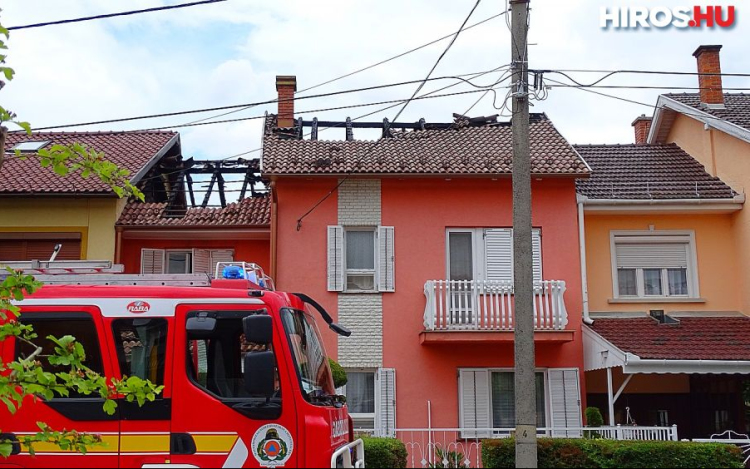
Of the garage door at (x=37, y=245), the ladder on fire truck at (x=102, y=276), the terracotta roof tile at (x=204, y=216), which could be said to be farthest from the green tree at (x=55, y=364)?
the garage door at (x=37, y=245)

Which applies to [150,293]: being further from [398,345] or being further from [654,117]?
[654,117]

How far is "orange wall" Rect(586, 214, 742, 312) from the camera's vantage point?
18.4 metres

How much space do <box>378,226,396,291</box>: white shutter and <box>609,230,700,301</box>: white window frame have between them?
4.95 metres

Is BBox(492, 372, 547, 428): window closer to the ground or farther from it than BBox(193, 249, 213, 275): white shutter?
closer to the ground

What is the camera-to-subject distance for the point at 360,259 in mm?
17906

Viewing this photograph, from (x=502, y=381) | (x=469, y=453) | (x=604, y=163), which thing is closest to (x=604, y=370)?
(x=502, y=381)

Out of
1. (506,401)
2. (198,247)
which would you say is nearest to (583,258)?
(506,401)

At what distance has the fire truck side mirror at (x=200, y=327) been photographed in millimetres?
8305

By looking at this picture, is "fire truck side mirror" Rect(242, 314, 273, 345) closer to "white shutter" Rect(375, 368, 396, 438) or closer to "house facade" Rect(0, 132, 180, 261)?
"white shutter" Rect(375, 368, 396, 438)

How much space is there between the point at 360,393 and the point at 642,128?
13075 mm

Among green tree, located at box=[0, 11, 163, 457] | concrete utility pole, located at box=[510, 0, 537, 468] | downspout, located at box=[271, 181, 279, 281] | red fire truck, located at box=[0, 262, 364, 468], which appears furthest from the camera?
downspout, located at box=[271, 181, 279, 281]

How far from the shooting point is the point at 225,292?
28.0 ft

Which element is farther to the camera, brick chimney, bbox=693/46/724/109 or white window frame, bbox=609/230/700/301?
brick chimney, bbox=693/46/724/109

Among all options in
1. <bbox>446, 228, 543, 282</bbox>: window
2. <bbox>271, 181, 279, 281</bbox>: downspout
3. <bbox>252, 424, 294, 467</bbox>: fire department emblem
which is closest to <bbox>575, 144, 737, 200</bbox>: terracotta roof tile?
<bbox>446, 228, 543, 282</bbox>: window
